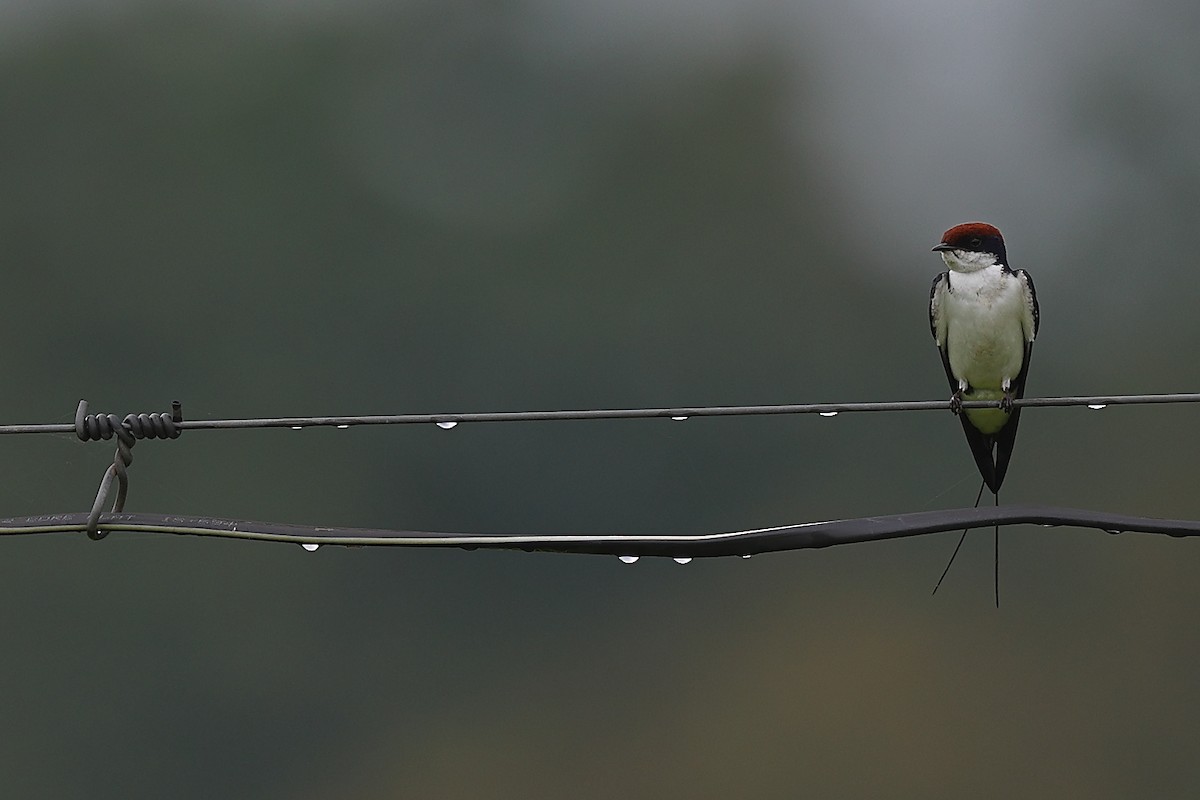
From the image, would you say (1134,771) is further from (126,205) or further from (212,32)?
(212,32)

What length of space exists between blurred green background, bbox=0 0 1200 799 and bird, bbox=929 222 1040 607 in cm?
2201

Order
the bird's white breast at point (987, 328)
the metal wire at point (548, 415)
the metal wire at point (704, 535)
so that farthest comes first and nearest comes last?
1. the bird's white breast at point (987, 328)
2. the metal wire at point (548, 415)
3. the metal wire at point (704, 535)

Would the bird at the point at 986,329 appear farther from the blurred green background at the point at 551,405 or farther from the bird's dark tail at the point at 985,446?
the blurred green background at the point at 551,405

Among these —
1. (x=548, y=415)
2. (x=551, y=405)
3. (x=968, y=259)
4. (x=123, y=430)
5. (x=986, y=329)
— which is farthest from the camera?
(x=551, y=405)

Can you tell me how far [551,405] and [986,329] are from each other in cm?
3266

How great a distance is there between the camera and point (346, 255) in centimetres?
4397

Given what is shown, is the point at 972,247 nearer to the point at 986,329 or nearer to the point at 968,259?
the point at 968,259

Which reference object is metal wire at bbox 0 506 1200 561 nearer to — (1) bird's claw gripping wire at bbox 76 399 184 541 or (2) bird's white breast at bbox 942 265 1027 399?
(1) bird's claw gripping wire at bbox 76 399 184 541

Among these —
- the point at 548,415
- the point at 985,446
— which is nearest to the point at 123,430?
the point at 548,415

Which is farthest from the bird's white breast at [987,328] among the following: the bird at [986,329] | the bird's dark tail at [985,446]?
the bird's dark tail at [985,446]

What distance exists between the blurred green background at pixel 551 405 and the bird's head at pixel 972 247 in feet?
72.7

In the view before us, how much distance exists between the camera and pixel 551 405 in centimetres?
3819

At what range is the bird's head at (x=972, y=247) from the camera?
222 inches

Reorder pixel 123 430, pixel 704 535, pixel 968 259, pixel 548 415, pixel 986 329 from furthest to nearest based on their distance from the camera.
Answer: pixel 968 259 < pixel 986 329 < pixel 123 430 < pixel 548 415 < pixel 704 535
